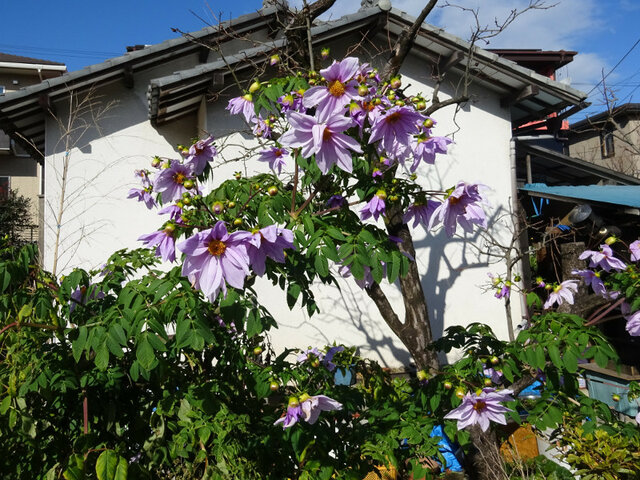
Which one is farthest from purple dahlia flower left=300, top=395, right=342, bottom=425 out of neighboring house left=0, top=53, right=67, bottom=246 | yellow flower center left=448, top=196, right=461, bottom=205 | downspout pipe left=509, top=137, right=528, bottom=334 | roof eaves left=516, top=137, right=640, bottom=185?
neighboring house left=0, top=53, right=67, bottom=246

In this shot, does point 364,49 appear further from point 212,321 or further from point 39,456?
point 39,456

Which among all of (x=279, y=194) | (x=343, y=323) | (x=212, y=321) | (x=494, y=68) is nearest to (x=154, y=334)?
(x=212, y=321)

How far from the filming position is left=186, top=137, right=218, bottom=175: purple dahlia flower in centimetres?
222

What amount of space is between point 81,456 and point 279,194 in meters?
1.18

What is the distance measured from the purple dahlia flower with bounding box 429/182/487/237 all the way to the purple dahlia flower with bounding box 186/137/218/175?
983 millimetres

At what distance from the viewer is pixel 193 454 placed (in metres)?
2.23

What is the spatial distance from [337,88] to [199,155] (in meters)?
0.80

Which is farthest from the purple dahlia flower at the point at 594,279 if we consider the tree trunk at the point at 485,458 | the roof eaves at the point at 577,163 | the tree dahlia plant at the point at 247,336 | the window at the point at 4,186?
the window at the point at 4,186

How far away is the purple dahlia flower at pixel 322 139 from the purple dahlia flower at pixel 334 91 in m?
0.05

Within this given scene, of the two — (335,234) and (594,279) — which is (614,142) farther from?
(335,234)

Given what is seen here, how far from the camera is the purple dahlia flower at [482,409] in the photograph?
85.7 inches

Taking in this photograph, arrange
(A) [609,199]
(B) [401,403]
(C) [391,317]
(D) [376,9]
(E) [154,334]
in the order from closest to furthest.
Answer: (E) [154,334]
(B) [401,403]
(C) [391,317]
(A) [609,199]
(D) [376,9]

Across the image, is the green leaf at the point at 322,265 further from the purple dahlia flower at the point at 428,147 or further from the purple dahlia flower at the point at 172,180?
the purple dahlia flower at the point at 172,180

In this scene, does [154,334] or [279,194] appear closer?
[154,334]
